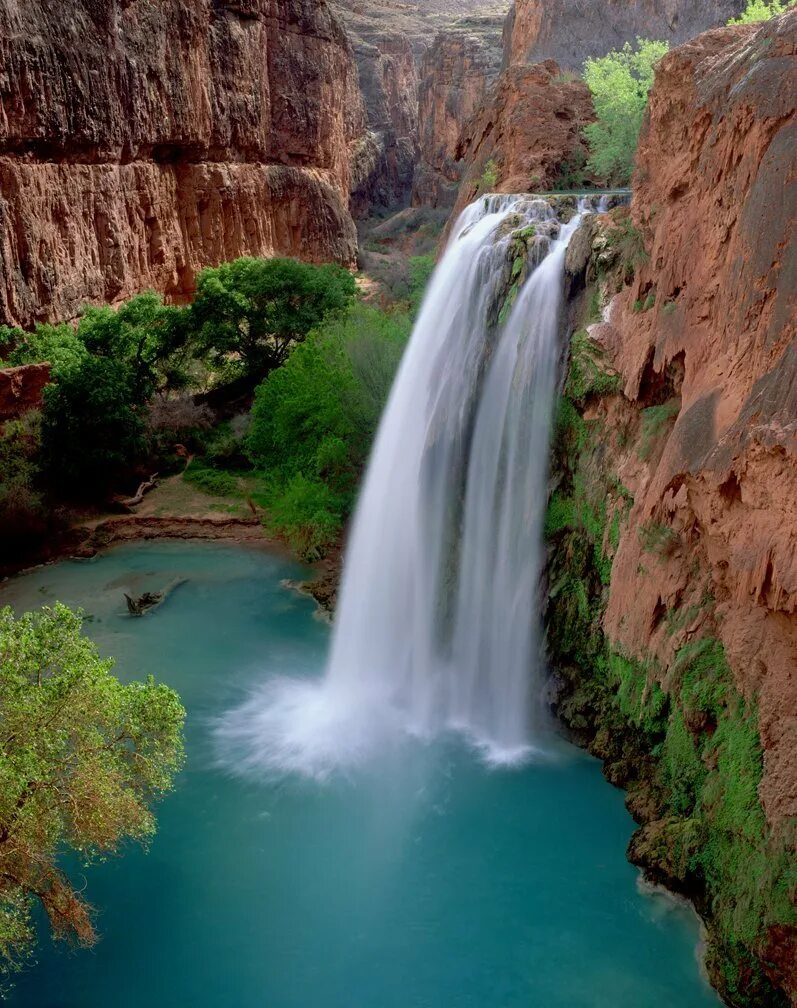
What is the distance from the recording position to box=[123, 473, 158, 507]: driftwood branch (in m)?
27.5

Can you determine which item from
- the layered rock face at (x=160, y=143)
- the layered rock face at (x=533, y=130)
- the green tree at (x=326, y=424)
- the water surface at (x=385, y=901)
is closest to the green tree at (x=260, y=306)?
the layered rock face at (x=160, y=143)

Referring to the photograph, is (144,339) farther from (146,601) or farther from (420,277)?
(146,601)

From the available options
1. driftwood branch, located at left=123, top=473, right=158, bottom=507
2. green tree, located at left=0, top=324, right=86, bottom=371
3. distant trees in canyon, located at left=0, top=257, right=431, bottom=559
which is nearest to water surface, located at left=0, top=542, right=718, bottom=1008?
distant trees in canyon, located at left=0, top=257, right=431, bottom=559

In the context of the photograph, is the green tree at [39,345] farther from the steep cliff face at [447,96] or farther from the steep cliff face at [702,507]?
the steep cliff face at [447,96]

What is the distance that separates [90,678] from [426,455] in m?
9.51

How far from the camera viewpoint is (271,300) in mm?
32656

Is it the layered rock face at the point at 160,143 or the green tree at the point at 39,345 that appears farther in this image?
the layered rock face at the point at 160,143

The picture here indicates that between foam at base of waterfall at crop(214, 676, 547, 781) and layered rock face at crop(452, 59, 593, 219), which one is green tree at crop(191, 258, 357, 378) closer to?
layered rock face at crop(452, 59, 593, 219)

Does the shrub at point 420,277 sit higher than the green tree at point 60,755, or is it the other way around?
the shrub at point 420,277

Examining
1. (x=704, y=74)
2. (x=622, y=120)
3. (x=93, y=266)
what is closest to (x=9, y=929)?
(x=704, y=74)

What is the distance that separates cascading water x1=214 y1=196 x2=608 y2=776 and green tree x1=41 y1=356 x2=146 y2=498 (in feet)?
40.7

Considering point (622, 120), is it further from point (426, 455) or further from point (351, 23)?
point (351, 23)

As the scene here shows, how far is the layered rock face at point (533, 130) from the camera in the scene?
26.3 metres

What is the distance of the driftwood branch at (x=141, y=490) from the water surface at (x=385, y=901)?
12599mm
